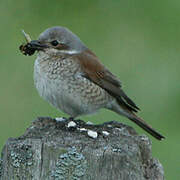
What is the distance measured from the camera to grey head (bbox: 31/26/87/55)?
5.44m

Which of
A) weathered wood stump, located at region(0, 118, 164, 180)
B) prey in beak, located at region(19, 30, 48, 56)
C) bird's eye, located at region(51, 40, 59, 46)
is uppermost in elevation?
bird's eye, located at region(51, 40, 59, 46)

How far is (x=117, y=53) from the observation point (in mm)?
8508

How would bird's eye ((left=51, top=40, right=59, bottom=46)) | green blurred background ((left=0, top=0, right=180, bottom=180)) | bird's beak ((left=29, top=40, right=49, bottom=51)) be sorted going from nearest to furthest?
bird's beak ((left=29, top=40, right=49, bottom=51))
bird's eye ((left=51, top=40, right=59, bottom=46))
green blurred background ((left=0, top=0, right=180, bottom=180))

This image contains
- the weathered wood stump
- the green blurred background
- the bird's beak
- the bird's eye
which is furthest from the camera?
the green blurred background

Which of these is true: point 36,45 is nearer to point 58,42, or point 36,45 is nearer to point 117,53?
point 58,42

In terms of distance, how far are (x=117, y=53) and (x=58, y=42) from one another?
10.0 ft

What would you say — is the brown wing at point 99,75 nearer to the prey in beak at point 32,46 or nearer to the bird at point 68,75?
the bird at point 68,75

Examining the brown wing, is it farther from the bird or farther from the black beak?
the black beak

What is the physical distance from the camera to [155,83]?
8.22 metres

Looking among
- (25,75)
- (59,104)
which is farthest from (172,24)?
(59,104)

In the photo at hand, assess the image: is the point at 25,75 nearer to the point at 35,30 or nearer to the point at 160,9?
the point at 35,30

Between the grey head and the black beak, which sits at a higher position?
the grey head

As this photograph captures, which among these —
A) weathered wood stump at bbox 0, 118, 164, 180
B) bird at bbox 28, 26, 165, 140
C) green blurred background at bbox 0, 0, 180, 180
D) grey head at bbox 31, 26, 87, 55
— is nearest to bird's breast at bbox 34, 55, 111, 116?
bird at bbox 28, 26, 165, 140

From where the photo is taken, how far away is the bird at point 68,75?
545cm
